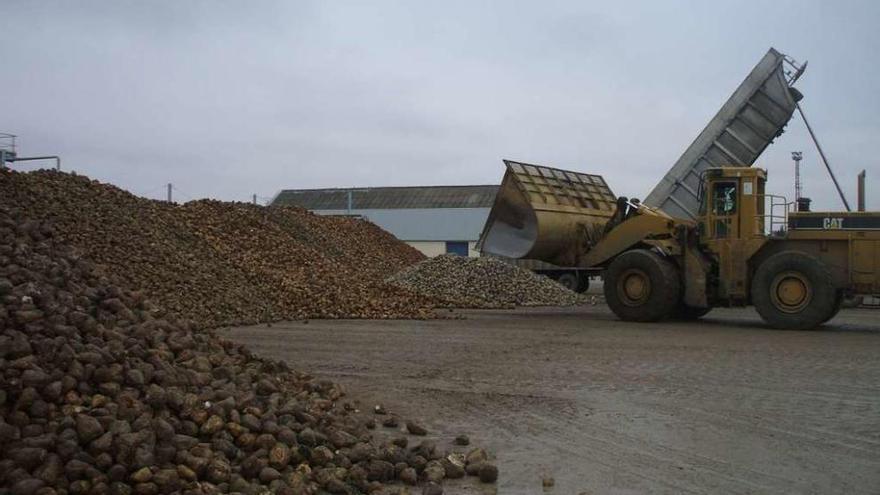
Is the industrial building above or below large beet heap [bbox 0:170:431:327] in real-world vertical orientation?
above

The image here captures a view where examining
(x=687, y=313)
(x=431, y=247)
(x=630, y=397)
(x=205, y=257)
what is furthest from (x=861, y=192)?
(x=431, y=247)

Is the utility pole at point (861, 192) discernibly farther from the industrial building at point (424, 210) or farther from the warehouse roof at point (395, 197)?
the warehouse roof at point (395, 197)

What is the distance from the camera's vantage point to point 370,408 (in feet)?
23.1

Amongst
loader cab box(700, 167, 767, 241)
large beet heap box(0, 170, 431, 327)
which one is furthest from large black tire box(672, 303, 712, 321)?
large beet heap box(0, 170, 431, 327)

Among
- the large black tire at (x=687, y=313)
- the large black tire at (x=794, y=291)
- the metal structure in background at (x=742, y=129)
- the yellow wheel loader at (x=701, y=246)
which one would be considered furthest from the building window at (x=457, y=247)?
the large black tire at (x=794, y=291)

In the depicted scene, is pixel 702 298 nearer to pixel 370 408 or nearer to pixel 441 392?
pixel 441 392

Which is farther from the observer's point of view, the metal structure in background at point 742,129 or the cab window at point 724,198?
the metal structure in background at point 742,129

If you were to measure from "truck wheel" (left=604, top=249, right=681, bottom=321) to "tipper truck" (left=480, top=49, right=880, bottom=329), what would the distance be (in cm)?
2

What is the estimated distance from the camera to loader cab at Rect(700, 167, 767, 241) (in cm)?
1420

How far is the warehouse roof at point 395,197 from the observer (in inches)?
1886

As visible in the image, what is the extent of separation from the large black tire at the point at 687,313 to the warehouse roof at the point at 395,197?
30.0m

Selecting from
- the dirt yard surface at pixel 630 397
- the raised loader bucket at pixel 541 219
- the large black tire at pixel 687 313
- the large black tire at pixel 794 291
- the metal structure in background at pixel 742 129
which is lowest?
the dirt yard surface at pixel 630 397

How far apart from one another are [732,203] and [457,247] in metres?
31.2

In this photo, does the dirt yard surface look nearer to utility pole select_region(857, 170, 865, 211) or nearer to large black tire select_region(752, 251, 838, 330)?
large black tire select_region(752, 251, 838, 330)
